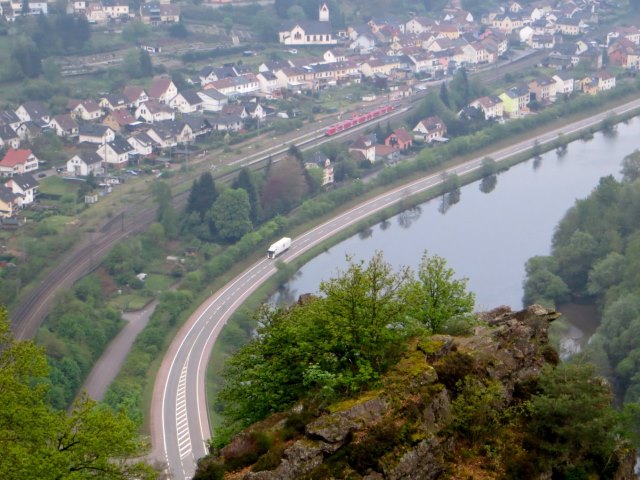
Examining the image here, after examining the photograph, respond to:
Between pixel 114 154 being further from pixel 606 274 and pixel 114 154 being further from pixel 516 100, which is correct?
pixel 516 100

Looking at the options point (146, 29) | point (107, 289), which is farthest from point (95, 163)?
point (146, 29)

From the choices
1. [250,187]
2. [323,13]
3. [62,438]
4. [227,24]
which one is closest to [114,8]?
[227,24]

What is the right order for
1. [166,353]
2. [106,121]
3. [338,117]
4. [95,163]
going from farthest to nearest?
[338,117] → [106,121] → [95,163] → [166,353]

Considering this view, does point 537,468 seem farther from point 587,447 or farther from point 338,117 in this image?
point 338,117

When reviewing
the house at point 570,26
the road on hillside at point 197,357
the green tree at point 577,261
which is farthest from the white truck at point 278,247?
the house at point 570,26

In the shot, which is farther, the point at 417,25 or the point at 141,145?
the point at 417,25

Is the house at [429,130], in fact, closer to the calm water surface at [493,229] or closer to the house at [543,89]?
the calm water surface at [493,229]

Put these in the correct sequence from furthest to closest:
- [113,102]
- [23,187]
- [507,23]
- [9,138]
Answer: [507,23], [113,102], [9,138], [23,187]
